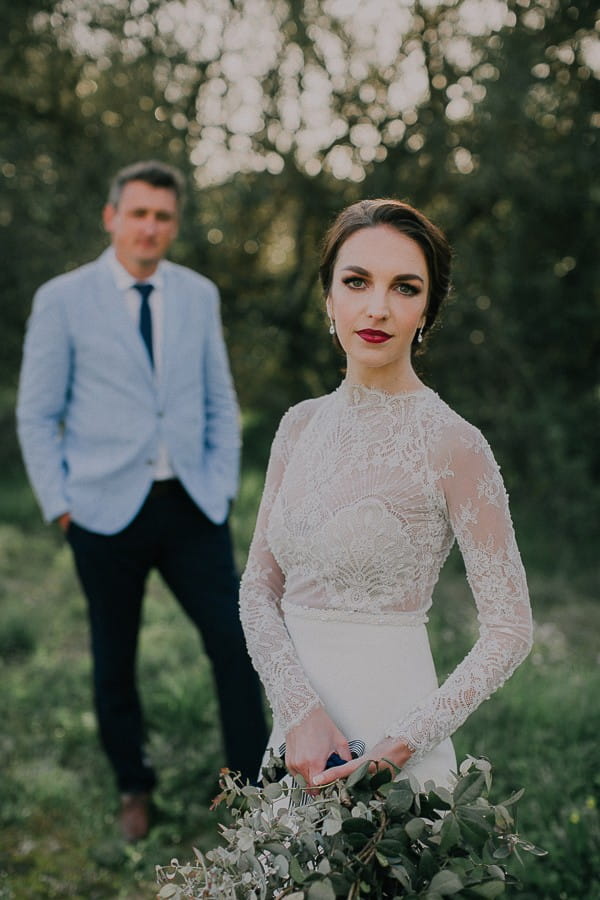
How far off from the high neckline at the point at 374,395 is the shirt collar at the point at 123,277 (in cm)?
168

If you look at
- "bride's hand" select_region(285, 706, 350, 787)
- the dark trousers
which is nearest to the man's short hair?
the dark trousers

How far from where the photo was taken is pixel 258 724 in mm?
3295

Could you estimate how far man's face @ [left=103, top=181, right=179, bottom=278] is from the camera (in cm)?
335

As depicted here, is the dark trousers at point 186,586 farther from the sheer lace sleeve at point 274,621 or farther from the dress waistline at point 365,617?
the dress waistline at point 365,617

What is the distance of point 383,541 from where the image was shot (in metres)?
1.79

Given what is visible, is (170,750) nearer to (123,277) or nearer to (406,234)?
(123,277)

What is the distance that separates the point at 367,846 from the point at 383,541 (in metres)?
0.57

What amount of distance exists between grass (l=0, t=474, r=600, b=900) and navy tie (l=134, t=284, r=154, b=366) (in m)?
1.73

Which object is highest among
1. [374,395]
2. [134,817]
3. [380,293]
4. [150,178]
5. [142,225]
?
[150,178]

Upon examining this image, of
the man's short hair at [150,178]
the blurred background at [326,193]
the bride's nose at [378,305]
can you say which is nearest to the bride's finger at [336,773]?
the bride's nose at [378,305]

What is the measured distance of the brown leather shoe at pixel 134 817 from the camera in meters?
3.36

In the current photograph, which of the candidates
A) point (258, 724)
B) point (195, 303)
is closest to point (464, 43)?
point (195, 303)

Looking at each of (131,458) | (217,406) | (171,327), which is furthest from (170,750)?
(171,327)

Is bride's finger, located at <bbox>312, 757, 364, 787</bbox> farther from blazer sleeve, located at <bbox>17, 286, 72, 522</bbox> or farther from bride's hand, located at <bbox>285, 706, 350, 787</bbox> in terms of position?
blazer sleeve, located at <bbox>17, 286, 72, 522</bbox>
